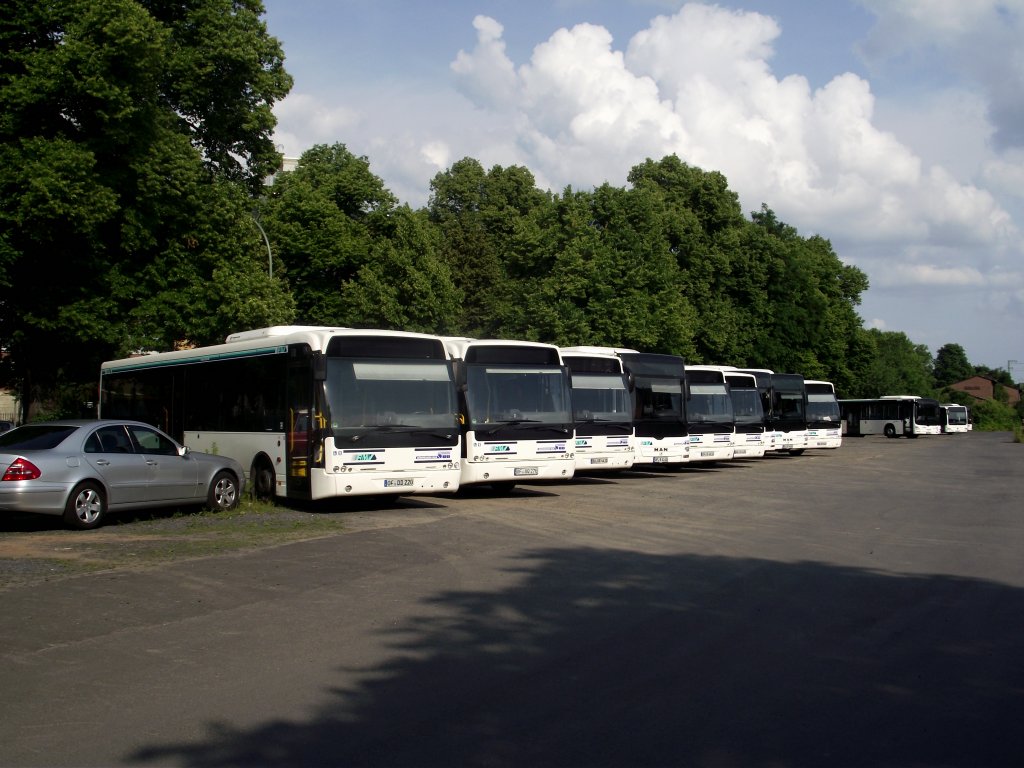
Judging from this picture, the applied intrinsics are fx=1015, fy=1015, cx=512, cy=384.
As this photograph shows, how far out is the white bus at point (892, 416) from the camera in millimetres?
70875

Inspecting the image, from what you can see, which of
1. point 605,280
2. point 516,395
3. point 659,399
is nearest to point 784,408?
point 605,280

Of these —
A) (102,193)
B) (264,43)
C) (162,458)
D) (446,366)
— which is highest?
(264,43)

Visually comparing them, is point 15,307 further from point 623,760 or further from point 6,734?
point 623,760

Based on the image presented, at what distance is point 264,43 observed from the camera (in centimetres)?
3114

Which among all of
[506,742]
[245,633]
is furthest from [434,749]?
[245,633]

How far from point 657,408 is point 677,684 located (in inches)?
819

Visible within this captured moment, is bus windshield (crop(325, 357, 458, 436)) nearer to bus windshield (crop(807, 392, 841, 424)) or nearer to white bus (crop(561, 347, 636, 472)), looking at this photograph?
white bus (crop(561, 347, 636, 472))

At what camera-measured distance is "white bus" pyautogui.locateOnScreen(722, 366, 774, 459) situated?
32344 millimetres

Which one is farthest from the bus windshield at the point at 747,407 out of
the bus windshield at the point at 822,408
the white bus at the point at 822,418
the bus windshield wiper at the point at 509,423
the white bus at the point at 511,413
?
the bus windshield wiper at the point at 509,423

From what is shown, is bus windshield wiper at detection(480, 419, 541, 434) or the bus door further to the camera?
bus windshield wiper at detection(480, 419, 541, 434)

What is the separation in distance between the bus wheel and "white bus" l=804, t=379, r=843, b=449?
95.2 ft

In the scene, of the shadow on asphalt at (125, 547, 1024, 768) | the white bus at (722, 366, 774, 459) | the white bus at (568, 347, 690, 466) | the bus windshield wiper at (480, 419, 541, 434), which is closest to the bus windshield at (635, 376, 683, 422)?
the white bus at (568, 347, 690, 466)

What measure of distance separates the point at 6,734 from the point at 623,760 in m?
3.46

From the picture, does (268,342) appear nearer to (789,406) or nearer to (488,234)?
(789,406)
